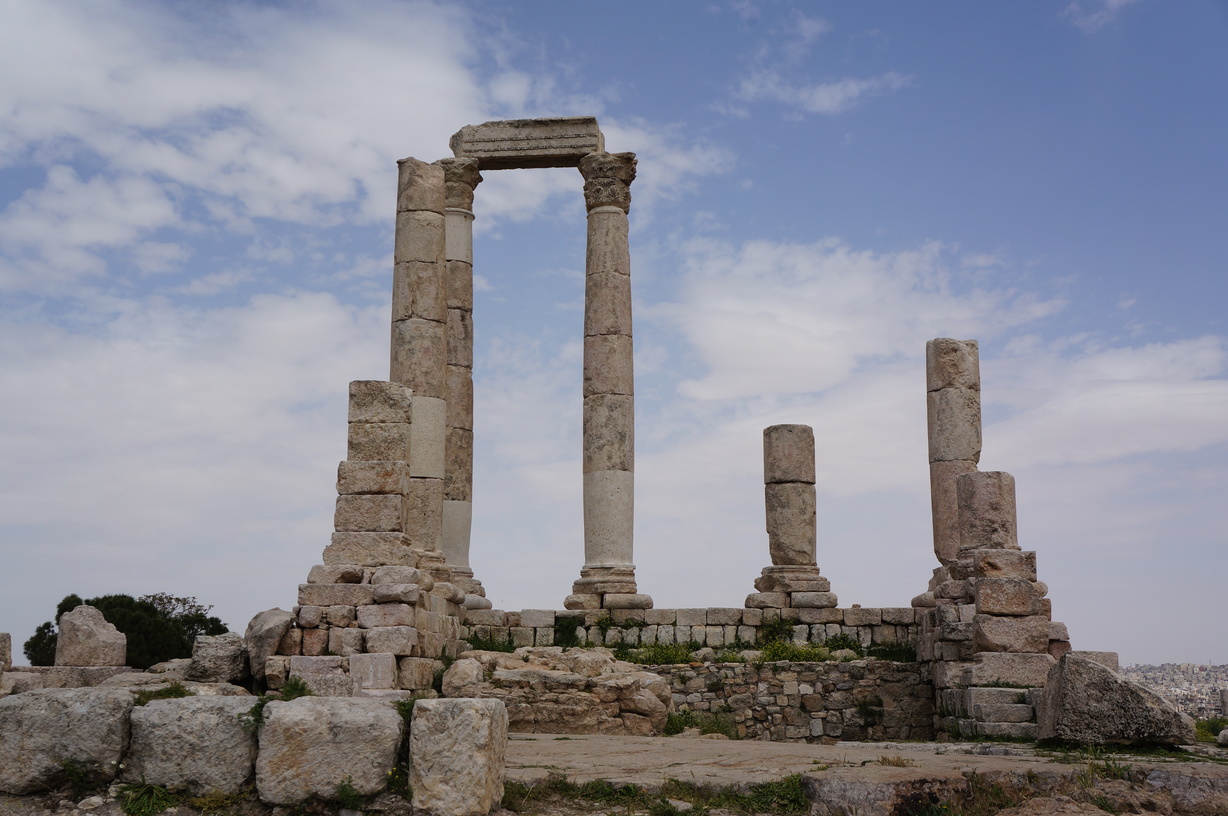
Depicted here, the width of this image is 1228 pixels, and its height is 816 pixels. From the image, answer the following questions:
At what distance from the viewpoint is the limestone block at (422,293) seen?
21.1m

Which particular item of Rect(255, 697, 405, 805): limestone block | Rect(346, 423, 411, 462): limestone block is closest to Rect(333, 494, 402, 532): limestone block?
Answer: Rect(346, 423, 411, 462): limestone block

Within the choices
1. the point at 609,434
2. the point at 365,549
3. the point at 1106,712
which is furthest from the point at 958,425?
the point at 365,549

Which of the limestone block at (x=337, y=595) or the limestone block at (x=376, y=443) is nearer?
the limestone block at (x=337, y=595)

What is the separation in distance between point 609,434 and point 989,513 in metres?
7.66

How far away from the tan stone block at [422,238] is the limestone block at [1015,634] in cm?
1110

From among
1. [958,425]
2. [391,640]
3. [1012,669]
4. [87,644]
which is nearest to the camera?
[391,640]

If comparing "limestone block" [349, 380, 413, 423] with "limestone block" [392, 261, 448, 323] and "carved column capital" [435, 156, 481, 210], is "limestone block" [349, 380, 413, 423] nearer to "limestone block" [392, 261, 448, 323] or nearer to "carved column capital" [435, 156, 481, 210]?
"limestone block" [392, 261, 448, 323]

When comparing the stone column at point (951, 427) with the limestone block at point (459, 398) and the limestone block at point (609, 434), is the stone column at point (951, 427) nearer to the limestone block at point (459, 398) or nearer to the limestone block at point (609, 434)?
the limestone block at point (609, 434)

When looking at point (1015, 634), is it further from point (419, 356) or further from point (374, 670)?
point (419, 356)

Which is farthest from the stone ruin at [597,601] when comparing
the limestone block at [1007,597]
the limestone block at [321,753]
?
the limestone block at [321,753]

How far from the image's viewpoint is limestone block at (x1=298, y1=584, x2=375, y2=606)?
16172 millimetres

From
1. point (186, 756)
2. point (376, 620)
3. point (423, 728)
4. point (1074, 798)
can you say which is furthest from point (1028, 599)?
point (186, 756)

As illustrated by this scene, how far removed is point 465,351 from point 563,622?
583 cm

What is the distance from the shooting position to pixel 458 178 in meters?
24.1
